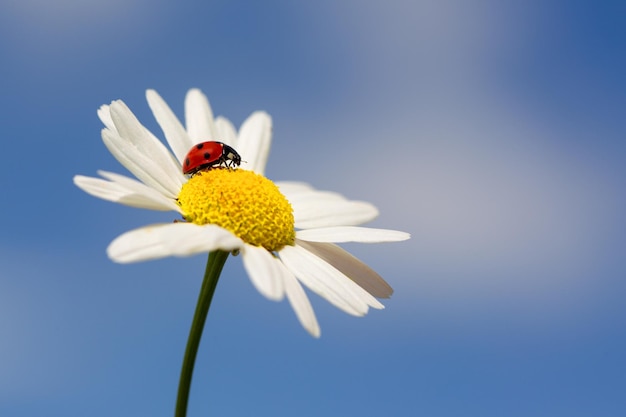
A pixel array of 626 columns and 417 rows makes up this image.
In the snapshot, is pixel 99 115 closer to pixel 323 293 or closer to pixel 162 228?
pixel 162 228

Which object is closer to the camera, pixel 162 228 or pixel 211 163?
pixel 162 228

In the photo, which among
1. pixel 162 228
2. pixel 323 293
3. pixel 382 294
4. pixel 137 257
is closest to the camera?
pixel 137 257

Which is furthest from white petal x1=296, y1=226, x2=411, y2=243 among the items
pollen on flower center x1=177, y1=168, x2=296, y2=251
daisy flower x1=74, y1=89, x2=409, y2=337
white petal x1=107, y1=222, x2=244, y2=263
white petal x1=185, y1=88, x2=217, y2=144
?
white petal x1=185, y1=88, x2=217, y2=144

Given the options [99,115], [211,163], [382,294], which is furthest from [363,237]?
[99,115]

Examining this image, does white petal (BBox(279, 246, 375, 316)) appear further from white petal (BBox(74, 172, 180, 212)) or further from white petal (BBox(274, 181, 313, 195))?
white petal (BBox(274, 181, 313, 195))

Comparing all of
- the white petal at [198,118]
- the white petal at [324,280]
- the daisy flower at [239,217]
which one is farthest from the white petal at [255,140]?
the white petal at [324,280]

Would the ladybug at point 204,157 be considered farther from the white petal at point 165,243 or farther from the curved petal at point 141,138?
the white petal at point 165,243

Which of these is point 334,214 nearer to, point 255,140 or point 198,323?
point 255,140
